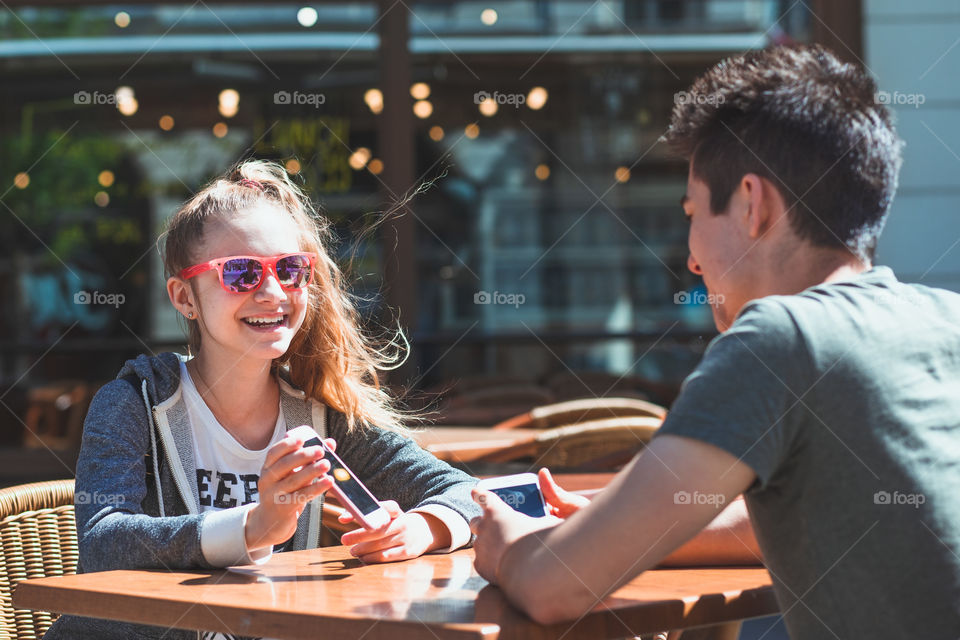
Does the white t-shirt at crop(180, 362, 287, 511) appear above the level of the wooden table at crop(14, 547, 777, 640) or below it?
above

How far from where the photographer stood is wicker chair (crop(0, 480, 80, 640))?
5.50 ft

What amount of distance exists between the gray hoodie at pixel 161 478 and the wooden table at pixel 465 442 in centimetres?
76

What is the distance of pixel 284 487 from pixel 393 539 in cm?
20

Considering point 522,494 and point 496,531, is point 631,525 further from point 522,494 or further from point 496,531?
point 522,494

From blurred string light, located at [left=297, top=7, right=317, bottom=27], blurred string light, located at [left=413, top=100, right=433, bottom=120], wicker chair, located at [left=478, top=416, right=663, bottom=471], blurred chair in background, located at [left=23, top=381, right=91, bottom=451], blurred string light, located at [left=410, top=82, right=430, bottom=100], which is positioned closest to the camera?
wicker chair, located at [left=478, top=416, right=663, bottom=471]

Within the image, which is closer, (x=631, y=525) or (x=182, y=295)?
(x=631, y=525)

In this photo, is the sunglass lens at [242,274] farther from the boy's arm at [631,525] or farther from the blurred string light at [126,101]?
the blurred string light at [126,101]

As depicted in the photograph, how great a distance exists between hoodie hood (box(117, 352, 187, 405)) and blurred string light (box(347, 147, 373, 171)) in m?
7.68

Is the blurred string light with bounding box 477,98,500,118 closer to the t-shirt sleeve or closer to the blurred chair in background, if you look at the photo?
the blurred chair in background

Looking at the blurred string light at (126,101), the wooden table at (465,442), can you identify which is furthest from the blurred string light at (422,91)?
the wooden table at (465,442)

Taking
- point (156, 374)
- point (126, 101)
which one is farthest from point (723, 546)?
point (126, 101)

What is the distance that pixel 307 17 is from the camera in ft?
29.0

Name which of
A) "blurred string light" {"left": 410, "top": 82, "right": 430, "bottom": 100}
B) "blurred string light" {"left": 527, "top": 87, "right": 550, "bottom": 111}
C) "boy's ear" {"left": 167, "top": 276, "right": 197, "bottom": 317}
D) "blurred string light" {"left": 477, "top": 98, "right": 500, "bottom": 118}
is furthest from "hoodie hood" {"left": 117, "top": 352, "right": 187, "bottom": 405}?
"blurred string light" {"left": 527, "top": 87, "right": 550, "bottom": 111}

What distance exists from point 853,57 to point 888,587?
3701 mm
